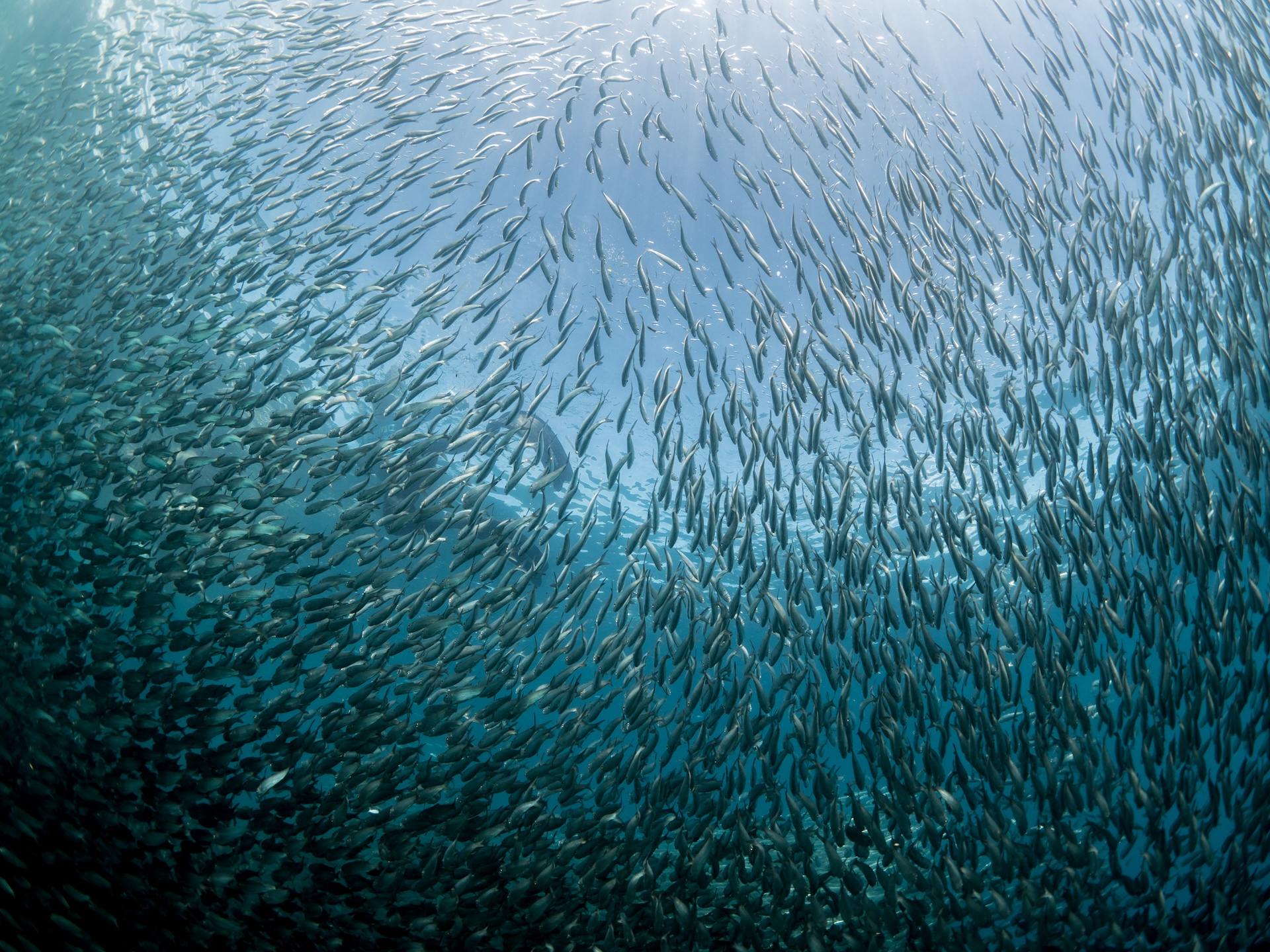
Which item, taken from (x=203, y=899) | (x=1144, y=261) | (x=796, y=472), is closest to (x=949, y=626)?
(x=796, y=472)

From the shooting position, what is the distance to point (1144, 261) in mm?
6863

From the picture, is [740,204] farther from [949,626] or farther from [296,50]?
[949,626]

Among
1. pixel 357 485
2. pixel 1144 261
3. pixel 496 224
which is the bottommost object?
pixel 1144 261

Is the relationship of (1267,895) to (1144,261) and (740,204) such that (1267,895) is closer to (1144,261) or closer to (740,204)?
(1144,261)

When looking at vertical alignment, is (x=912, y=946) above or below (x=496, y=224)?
below

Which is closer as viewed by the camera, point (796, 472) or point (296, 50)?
→ point (796, 472)

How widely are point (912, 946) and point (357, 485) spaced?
635cm

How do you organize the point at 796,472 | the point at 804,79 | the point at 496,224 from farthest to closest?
the point at 496,224 < the point at 804,79 < the point at 796,472

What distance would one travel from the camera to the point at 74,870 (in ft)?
18.6

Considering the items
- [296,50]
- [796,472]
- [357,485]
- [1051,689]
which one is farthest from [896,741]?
[296,50]

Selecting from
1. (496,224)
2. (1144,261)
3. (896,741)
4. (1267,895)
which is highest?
(496,224)

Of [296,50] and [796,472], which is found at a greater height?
[296,50]

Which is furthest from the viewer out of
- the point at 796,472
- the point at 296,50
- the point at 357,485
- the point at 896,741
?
the point at 296,50

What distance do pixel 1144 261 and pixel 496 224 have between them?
8.31 metres
